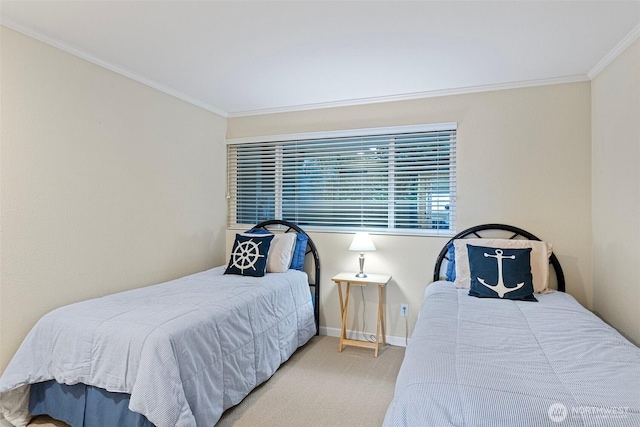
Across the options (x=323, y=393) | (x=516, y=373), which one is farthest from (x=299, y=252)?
(x=516, y=373)

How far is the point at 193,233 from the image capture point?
12.3ft

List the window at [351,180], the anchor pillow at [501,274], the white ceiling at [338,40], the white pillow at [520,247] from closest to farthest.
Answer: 1. the white ceiling at [338,40]
2. the anchor pillow at [501,274]
3. the white pillow at [520,247]
4. the window at [351,180]

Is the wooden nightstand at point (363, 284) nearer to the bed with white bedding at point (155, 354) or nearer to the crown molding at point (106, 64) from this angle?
the bed with white bedding at point (155, 354)

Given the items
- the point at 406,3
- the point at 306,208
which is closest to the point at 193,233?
the point at 306,208

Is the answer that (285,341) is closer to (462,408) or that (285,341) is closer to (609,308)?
(462,408)

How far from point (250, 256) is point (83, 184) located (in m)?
1.47

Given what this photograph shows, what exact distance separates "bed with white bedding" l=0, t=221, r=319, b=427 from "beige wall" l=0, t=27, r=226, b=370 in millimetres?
336

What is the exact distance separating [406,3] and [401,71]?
0.97 metres

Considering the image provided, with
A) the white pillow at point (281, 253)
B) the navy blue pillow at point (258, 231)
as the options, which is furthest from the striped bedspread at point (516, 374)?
the navy blue pillow at point (258, 231)

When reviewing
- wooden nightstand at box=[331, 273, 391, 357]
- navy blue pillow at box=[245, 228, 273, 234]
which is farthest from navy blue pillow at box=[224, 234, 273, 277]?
wooden nightstand at box=[331, 273, 391, 357]

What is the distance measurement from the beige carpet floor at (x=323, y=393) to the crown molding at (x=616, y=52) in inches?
115

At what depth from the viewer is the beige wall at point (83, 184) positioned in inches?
87.8

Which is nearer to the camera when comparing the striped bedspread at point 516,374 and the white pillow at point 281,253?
the striped bedspread at point 516,374

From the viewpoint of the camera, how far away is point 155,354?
71.4 inches
